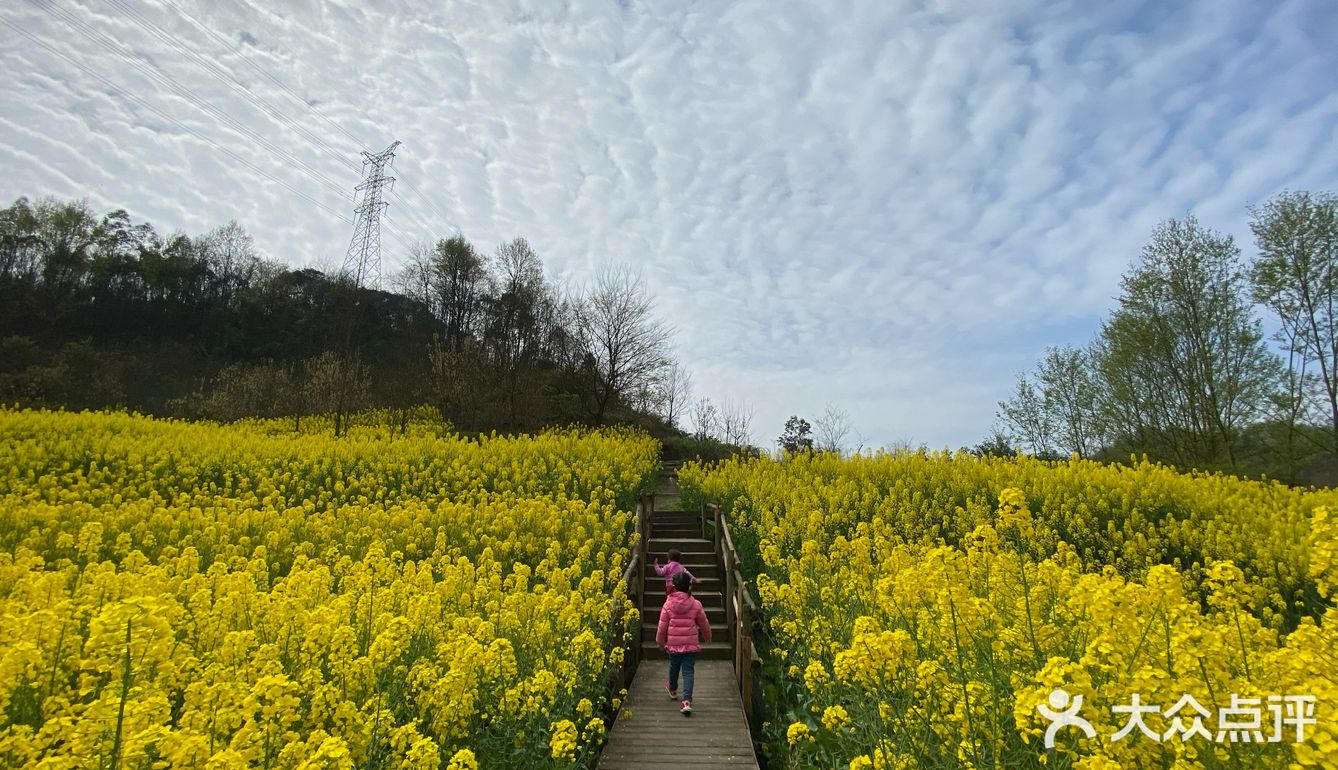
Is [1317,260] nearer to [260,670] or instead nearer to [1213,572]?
[1213,572]

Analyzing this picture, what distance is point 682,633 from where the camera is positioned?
23.7 ft

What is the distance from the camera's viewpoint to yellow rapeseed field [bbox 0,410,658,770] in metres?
2.83

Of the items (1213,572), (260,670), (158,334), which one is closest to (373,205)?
(158,334)

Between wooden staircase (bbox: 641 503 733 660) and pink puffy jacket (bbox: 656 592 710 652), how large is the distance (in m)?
1.40

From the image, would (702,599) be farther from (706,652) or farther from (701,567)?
(706,652)

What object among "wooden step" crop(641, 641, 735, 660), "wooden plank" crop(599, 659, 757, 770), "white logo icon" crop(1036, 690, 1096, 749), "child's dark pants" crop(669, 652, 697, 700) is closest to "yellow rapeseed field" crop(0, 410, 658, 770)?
"wooden plank" crop(599, 659, 757, 770)

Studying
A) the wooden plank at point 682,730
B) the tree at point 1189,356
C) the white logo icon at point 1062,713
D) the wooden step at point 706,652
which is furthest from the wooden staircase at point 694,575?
the tree at point 1189,356

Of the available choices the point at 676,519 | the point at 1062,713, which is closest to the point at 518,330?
the point at 676,519

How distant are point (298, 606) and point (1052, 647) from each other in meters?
5.78

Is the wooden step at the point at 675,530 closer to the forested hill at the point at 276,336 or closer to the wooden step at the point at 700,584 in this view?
the wooden step at the point at 700,584

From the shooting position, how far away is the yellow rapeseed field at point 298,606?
9.28 ft

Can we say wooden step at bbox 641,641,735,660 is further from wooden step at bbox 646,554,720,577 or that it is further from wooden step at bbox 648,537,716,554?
wooden step at bbox 648,537,716,554

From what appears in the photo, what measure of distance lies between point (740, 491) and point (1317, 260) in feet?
59.7

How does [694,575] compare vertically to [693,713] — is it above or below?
above
